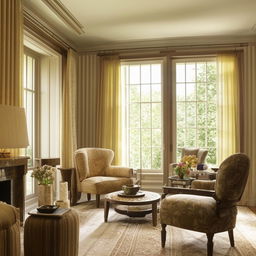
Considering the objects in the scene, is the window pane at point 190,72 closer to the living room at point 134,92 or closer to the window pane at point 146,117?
the living room at point 134,92

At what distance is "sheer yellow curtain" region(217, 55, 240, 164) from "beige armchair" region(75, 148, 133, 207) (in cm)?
181

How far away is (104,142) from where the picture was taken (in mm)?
6148

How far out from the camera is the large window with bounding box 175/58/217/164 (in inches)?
238

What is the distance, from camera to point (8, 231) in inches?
86.7

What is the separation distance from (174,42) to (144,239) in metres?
3.91

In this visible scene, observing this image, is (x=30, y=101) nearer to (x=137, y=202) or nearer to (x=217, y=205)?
(x=137, y=202)

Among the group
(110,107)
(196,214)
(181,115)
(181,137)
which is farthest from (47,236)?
(181,115)

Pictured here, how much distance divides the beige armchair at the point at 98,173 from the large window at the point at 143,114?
2.22 ft

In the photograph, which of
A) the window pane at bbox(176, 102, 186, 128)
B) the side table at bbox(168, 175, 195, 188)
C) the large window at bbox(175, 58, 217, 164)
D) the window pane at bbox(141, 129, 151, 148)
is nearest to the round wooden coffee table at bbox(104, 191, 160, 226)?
the side table at bbox(168, 175, 195, 188)

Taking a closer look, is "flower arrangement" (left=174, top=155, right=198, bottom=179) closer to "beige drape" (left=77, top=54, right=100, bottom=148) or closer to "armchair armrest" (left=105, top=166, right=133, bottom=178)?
"armchair armrest" (left=105, top=166, right=133, bottom=178)

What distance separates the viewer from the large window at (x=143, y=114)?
627 cm

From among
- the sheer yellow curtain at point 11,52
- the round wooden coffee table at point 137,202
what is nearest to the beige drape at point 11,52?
the sheer yellow curtain at point 11,52

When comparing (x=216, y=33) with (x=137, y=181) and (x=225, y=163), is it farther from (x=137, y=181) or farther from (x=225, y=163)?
(x=225, y=163)

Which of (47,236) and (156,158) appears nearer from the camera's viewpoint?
(47,236)
